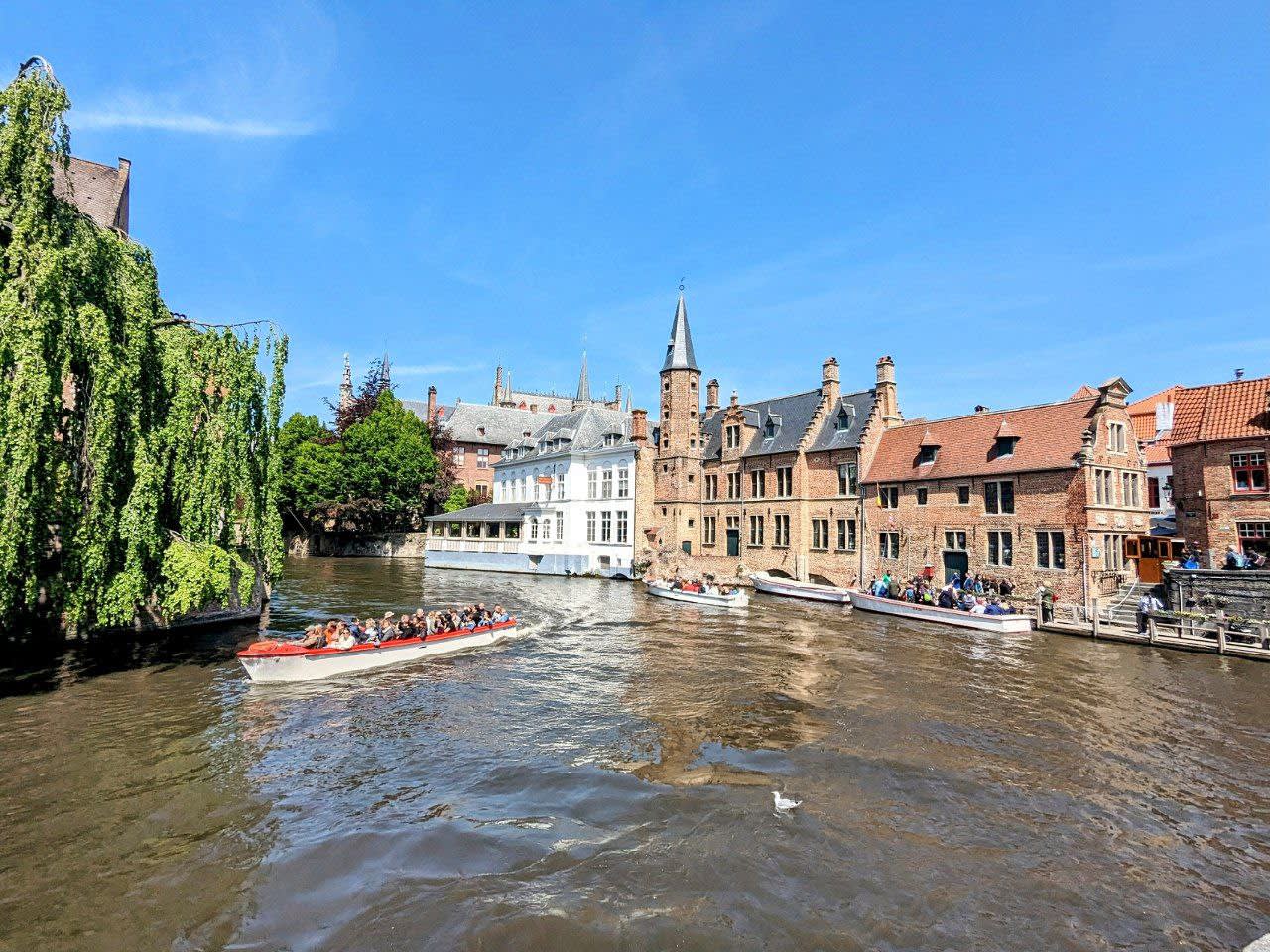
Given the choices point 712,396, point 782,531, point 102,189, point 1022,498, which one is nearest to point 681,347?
point 712,396

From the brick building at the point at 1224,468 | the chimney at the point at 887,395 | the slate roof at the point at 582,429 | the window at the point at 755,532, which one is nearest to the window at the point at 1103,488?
the brick building at the point at 1224,468

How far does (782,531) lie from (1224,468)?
1975cm

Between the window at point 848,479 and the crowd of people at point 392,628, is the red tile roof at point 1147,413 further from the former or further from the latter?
the crowd of people at point 392,628

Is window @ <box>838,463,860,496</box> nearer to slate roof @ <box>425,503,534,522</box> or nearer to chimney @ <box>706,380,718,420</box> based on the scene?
chimney @ <box>706,380,718,420</box>

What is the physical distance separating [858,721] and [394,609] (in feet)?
71.9

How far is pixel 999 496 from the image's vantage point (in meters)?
30.4

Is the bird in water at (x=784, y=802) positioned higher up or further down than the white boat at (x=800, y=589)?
further down

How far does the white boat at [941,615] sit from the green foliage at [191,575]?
24.7 meters

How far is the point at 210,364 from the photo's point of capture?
16.2 meters

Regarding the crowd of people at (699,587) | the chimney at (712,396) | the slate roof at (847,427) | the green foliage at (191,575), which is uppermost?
the chimney at (712,396)

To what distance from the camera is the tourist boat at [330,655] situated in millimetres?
16078

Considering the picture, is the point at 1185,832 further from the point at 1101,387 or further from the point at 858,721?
the point at 1101,387

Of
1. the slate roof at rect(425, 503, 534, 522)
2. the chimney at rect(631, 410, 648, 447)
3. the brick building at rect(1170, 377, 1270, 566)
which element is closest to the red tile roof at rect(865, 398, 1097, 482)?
the brick building at rect(1170, 377, 1270, 566)

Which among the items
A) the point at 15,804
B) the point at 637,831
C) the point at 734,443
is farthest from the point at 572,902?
the point at 734,443
